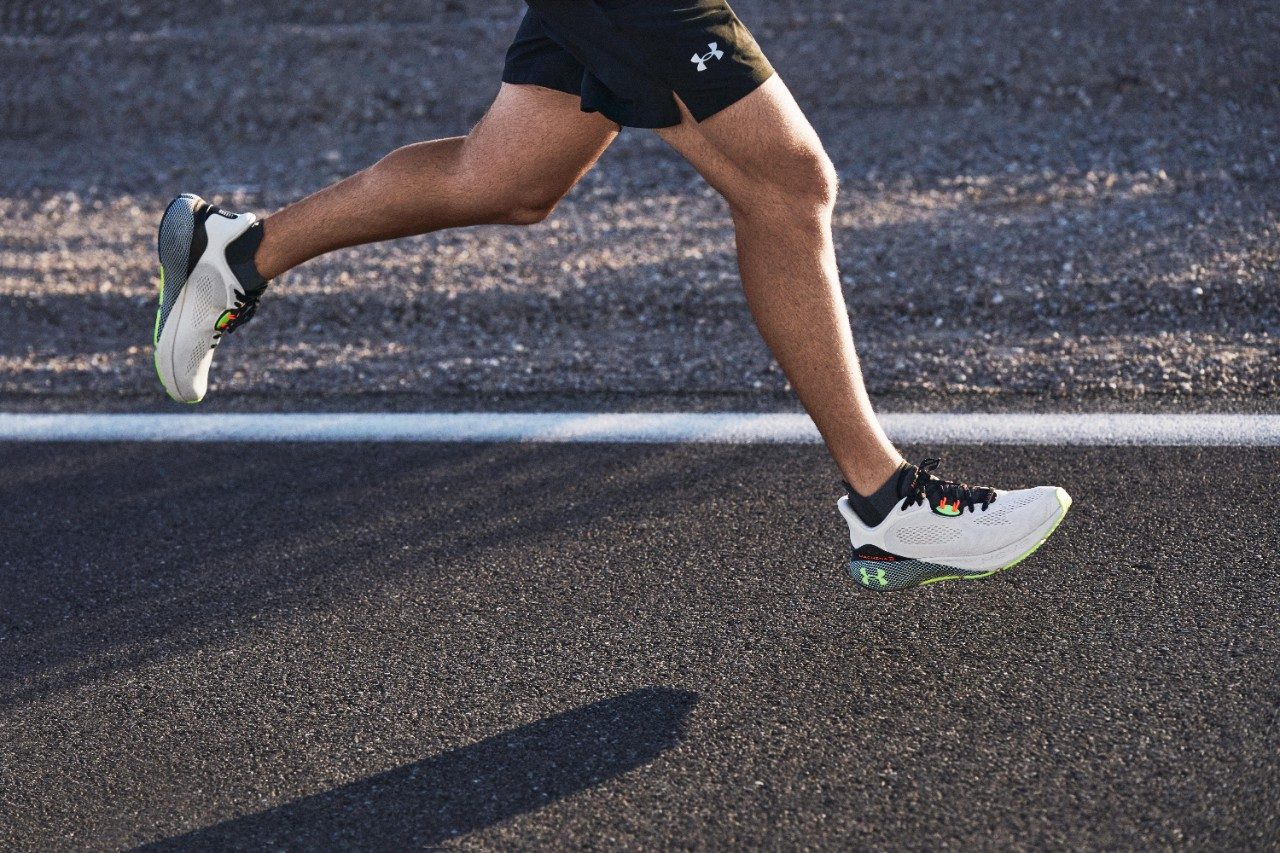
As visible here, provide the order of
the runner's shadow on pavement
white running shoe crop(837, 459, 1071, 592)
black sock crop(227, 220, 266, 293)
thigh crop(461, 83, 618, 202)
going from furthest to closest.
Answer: black sock crop(227, 220, 266, 293) < thigh crop(461, 83, 618, 202) < white running shoe crop(837, 459, 1071, 592) < the runner's shadow on pavement

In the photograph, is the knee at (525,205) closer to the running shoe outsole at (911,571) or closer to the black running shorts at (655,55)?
the black running shorts at (655,55)

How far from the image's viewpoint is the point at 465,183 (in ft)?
10.1

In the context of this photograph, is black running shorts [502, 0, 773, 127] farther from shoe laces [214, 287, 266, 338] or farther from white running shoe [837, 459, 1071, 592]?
shoe laces [214, 287, 266, 338]

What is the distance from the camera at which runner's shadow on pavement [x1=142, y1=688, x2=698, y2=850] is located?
2213 millimetres

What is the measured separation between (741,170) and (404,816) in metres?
1.31

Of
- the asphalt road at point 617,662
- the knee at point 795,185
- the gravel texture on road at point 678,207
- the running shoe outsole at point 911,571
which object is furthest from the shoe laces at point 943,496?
the gravel texture on road at point 678,207

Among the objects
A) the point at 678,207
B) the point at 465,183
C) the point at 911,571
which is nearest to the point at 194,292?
the point at 465,183

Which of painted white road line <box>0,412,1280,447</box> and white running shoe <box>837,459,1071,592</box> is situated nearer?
white running shoe <box>837,459,1071,592</box>

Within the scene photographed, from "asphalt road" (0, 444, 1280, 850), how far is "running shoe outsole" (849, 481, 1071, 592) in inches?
2.9

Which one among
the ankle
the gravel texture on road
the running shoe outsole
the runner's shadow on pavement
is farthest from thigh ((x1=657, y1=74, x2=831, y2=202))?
the gravel texture on road

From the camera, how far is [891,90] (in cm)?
786

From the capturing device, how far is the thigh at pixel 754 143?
2645 millimetres

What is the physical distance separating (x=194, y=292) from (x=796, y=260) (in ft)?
4.72

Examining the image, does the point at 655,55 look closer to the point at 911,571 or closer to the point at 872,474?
the point at 872,474
